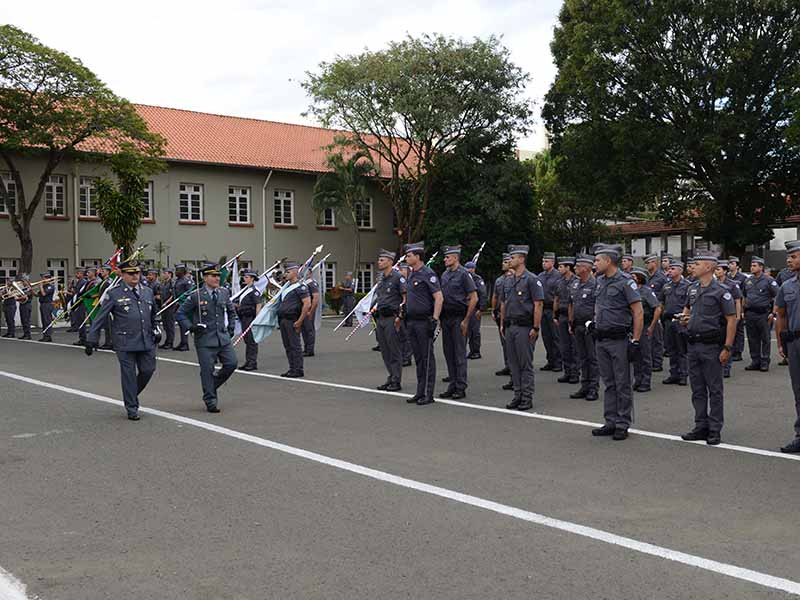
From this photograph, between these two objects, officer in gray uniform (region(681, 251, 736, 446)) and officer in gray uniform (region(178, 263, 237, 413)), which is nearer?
officer in gray uniform (region(681, 251, 736, 446))

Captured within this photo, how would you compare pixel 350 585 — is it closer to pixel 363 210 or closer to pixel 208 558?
pixel 208 558

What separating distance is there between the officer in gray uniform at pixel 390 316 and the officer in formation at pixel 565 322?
8.84ft

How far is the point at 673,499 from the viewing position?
6.30 m

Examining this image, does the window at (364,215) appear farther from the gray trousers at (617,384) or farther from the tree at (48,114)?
the gray trousers at (617,384)

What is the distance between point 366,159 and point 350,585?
→ 38.5 metres

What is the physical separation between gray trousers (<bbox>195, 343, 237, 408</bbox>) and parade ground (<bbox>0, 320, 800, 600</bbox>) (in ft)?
1.10

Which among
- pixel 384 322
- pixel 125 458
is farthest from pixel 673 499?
pixel 384 322

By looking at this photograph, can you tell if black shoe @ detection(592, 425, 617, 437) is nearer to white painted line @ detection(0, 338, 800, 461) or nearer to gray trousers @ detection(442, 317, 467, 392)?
white painted line @ detection(0, 338, 800, 461)

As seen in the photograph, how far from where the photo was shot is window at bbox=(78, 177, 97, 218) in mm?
37094

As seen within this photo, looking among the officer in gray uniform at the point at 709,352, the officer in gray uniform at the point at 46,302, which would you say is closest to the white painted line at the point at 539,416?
the officer in gray uniform at the point at 709,352

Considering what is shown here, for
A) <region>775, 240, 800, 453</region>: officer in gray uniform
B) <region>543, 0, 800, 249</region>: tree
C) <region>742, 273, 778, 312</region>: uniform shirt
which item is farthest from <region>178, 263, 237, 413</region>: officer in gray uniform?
<region>543, 0, 800, 249</region>: tree

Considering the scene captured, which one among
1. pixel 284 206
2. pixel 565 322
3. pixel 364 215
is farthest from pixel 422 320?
pixel 364 215

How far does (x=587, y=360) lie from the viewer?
11797 millimetres

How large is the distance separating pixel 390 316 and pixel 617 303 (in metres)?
4.35
